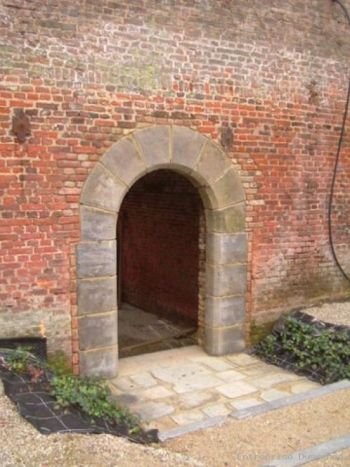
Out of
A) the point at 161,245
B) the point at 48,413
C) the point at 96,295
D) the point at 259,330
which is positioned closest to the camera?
the point at 48,413

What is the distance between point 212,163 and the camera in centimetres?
625

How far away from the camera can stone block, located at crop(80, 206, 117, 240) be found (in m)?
5.56

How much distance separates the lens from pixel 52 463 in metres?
3.33

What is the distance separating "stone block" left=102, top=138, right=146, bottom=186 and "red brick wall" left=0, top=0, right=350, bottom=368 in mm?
114

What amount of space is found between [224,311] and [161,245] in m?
2.43

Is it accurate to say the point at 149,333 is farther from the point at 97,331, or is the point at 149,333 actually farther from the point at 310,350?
the point at 310,350

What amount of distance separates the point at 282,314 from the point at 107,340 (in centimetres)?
275

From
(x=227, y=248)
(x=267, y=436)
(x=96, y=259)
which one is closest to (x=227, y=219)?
(x=227, y=248)

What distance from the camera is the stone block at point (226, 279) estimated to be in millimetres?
6586

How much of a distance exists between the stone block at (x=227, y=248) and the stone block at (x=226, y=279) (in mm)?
85

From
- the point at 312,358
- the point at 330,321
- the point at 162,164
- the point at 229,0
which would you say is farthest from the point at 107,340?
the point at 229,0

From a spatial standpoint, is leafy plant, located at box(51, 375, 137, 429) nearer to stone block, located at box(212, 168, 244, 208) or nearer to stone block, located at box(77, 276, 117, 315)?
stone block, located at box(77, 276, 117, 315)

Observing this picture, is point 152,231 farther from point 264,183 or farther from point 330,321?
point 330,321

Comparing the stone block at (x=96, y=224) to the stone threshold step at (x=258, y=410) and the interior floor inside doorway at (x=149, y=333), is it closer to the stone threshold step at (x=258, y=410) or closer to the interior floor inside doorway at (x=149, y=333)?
the interior floor inside doorway at (x=149, y=333)
